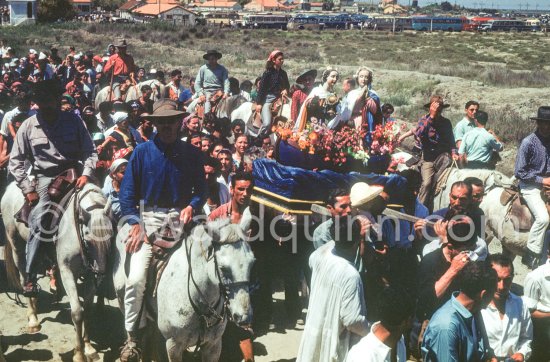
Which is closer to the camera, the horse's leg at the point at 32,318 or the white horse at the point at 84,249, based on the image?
the white horse at the point at 84,249

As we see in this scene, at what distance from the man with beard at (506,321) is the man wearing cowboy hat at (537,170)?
3.24m

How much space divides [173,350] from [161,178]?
6.02 ft

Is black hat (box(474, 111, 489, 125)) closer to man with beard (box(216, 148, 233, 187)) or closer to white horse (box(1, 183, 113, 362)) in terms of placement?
man with beard (box(216, 148, 233, 187))

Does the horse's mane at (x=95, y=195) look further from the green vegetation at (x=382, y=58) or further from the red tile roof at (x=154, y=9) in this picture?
the red tile roof at (x=154, y=9)

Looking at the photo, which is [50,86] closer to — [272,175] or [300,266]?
[272,175]

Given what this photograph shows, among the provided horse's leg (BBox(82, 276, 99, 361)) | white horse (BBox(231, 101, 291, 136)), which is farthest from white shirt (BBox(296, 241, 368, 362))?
white horse (BBox(231, 101, 291, 136))

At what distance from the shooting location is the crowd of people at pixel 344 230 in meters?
4.92

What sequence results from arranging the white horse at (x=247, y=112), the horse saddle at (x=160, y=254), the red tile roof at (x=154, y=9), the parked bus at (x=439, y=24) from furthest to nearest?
the red tile roof at (x=154, y=9), the parked bus at (x=439, y=24), the white horse at (x=247, y=112), the horse saddle at (x=160, y=254)

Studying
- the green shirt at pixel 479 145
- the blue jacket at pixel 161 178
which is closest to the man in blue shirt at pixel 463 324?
the blue jacket at pixel 161 178

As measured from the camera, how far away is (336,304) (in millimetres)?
5168

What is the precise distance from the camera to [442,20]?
10538 centimetres

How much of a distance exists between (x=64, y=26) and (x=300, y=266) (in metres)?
62.5

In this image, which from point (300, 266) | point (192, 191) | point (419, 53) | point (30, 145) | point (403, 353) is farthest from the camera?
point (419, 53)

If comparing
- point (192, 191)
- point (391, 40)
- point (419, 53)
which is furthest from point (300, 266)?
point (391, 40)
